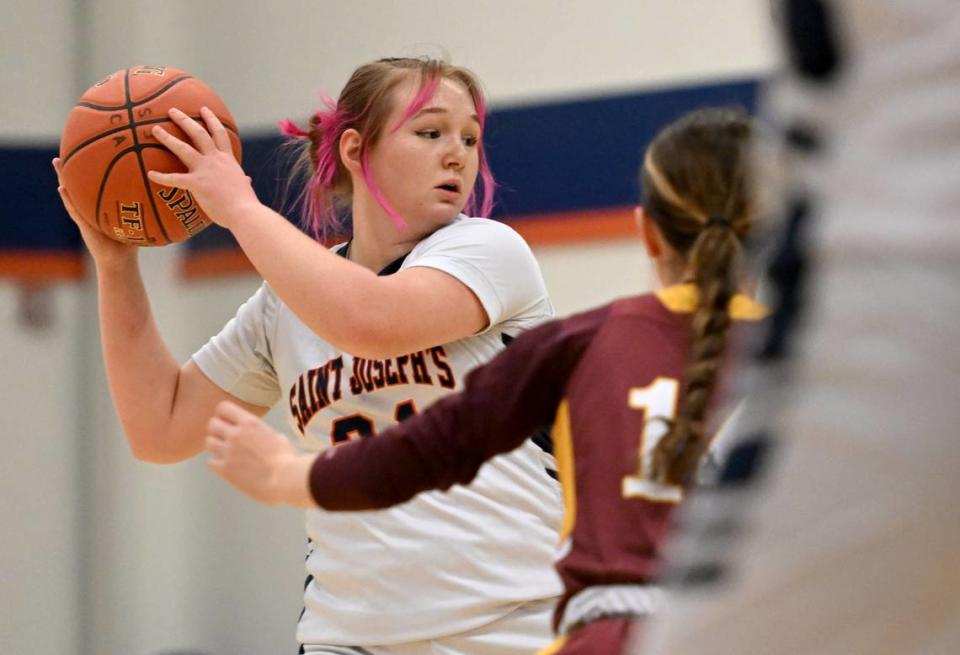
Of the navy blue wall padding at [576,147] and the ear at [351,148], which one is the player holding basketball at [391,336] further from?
the navy blue wall padding at [576,147]

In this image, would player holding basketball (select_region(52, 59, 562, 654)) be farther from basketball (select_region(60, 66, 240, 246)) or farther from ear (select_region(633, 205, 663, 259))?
ear (select_region(633, 205, 663, 259))

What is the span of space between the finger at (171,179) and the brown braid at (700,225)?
3.49 ft

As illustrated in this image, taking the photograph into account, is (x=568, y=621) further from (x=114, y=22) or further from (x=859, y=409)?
(x=114, y=22)

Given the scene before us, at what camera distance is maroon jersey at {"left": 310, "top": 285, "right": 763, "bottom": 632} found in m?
1.61

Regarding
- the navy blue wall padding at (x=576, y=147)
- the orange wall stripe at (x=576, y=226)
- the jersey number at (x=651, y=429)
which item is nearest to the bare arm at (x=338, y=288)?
the jersey number at (x=651, y=429)

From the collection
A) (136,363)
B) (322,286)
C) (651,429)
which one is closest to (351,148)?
(322,286)

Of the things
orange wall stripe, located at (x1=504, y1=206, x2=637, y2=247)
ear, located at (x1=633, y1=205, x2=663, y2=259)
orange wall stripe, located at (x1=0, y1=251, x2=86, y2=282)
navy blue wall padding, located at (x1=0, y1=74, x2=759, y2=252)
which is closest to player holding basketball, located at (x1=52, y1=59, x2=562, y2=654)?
ear, located at (x1=633, y1=205, x2=663, y2=259)

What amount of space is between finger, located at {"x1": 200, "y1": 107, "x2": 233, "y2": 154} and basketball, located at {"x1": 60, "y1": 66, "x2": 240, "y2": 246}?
21 mm

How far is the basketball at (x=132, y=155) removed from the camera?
263 cm

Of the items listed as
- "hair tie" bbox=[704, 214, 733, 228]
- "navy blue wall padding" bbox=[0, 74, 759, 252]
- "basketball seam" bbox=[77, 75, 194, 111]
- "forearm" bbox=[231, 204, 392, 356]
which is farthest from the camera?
"navy blue wall padding" bbox=[0, 74, 759, 252]

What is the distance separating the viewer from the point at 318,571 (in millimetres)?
2713

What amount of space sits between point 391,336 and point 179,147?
581 millimetres

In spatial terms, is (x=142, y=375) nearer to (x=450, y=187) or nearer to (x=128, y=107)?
(x=128, y=107)

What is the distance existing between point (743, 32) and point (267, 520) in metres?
2.48
